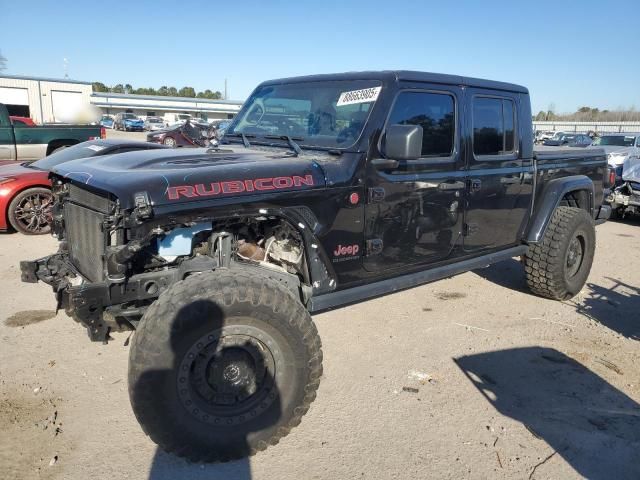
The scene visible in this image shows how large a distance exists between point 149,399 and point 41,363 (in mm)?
1694

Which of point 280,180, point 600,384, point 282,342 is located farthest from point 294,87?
point 600,384

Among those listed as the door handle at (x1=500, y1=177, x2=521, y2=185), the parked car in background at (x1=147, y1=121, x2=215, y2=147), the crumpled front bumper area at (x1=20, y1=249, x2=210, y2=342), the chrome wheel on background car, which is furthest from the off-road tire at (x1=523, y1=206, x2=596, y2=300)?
the parked car in background at (x1=147, y1=121, x2=215, y2=147)

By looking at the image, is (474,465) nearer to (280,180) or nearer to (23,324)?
(280,180)

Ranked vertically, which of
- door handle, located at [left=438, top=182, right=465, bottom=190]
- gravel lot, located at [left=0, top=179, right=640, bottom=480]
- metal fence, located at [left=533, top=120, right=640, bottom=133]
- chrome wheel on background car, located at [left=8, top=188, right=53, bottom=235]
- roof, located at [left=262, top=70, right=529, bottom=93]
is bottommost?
gravel lot, located at [left=0, top=179, right=640, bottom=480]

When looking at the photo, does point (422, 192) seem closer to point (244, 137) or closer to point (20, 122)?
point (244, 137)

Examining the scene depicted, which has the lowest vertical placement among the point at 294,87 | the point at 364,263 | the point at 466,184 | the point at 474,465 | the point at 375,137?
the point at 474,465

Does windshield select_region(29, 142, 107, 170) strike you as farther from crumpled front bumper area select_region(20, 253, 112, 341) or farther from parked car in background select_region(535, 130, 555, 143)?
parked car in background select_region(535, 130, 555, 143)

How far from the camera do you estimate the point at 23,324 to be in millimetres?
4309

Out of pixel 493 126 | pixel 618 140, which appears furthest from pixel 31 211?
pixel 618 140

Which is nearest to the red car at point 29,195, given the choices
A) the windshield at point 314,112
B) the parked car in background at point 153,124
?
the windshield at point 314,112

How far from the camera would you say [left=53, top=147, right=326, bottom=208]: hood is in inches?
102

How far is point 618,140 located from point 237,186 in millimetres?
19117

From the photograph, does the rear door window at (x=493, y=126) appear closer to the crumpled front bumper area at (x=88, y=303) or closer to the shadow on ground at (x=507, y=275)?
the shadow on ground at (x=507, y=275)

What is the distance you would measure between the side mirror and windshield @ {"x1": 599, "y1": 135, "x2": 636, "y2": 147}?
694 inches
